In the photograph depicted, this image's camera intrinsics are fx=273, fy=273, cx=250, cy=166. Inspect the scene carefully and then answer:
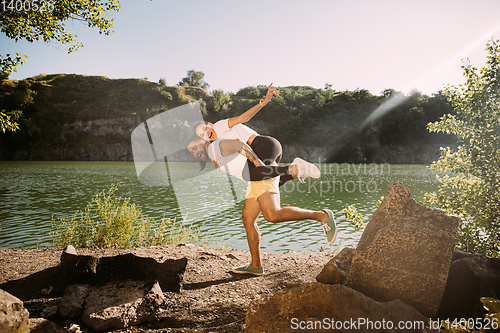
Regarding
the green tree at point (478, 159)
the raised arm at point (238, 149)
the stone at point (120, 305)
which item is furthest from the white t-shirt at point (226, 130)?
the green tree at point (478, 159)

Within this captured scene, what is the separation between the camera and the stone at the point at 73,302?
2395 millimetres

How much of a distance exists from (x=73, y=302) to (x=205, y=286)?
1388mm

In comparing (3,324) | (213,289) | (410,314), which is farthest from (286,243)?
(3,324)

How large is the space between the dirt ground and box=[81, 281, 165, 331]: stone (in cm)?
9

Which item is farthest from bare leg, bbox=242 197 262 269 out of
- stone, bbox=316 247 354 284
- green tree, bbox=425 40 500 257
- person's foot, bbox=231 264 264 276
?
green tree, bbox=425 40 500 257

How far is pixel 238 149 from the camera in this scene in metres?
3.35

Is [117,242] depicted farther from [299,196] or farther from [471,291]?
[299,196]

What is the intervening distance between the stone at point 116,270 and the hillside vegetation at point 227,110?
79.7m

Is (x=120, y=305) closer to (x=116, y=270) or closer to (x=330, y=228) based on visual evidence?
(x=116, y=270)

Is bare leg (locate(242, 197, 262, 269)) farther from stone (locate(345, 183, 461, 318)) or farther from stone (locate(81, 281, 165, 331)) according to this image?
stone (locate(345, 183, 461, 318))

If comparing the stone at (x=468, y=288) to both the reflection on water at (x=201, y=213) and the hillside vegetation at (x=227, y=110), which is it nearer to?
the reflection on water at (x=201, y=213)

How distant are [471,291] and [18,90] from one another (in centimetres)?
10311

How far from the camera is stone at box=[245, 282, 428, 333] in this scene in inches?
69.4

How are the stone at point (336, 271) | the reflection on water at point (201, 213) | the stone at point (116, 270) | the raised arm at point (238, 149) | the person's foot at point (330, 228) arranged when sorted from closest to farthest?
1. the stone at point (336, 271)
2. the stone at point (116, 270)
3. the raised arm at point (238, 149)
4. the person's foot at point (330, 228)
5. the reflection on water at point (201, 213)
